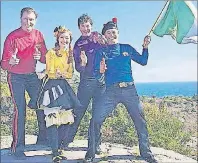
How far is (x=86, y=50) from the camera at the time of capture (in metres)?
6.98

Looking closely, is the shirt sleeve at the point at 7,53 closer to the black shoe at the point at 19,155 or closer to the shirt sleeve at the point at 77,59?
the shirt sleeve at the point at 77,59

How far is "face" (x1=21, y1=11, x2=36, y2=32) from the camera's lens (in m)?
6.97

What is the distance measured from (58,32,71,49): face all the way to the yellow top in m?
0.10

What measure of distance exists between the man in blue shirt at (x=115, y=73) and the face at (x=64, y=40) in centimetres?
50

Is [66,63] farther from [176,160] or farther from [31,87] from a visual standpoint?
[176,160]

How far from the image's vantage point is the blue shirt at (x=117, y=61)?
274 inches

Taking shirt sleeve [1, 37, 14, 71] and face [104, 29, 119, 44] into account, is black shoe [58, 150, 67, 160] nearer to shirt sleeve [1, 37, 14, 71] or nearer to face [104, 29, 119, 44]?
shirt sleeve [1, 37, 14, 71]

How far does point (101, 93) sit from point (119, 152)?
4.79 ft

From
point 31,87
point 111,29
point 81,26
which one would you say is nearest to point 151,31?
point 111,29

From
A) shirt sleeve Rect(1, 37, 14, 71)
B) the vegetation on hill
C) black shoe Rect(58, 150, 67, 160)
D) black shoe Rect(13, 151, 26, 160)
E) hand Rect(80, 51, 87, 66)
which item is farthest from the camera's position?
the vegetation on hill

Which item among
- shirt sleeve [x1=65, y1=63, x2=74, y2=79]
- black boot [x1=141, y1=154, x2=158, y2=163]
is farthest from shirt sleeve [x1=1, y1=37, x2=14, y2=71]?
black boot [x1=141, y1=154, x2=158, y2=163]

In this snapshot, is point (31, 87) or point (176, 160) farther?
point (176, 160)

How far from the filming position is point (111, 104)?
22.9 feet

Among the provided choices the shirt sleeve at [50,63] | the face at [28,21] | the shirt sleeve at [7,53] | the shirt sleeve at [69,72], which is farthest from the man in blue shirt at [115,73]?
the shirt sleeve at [7,53]
